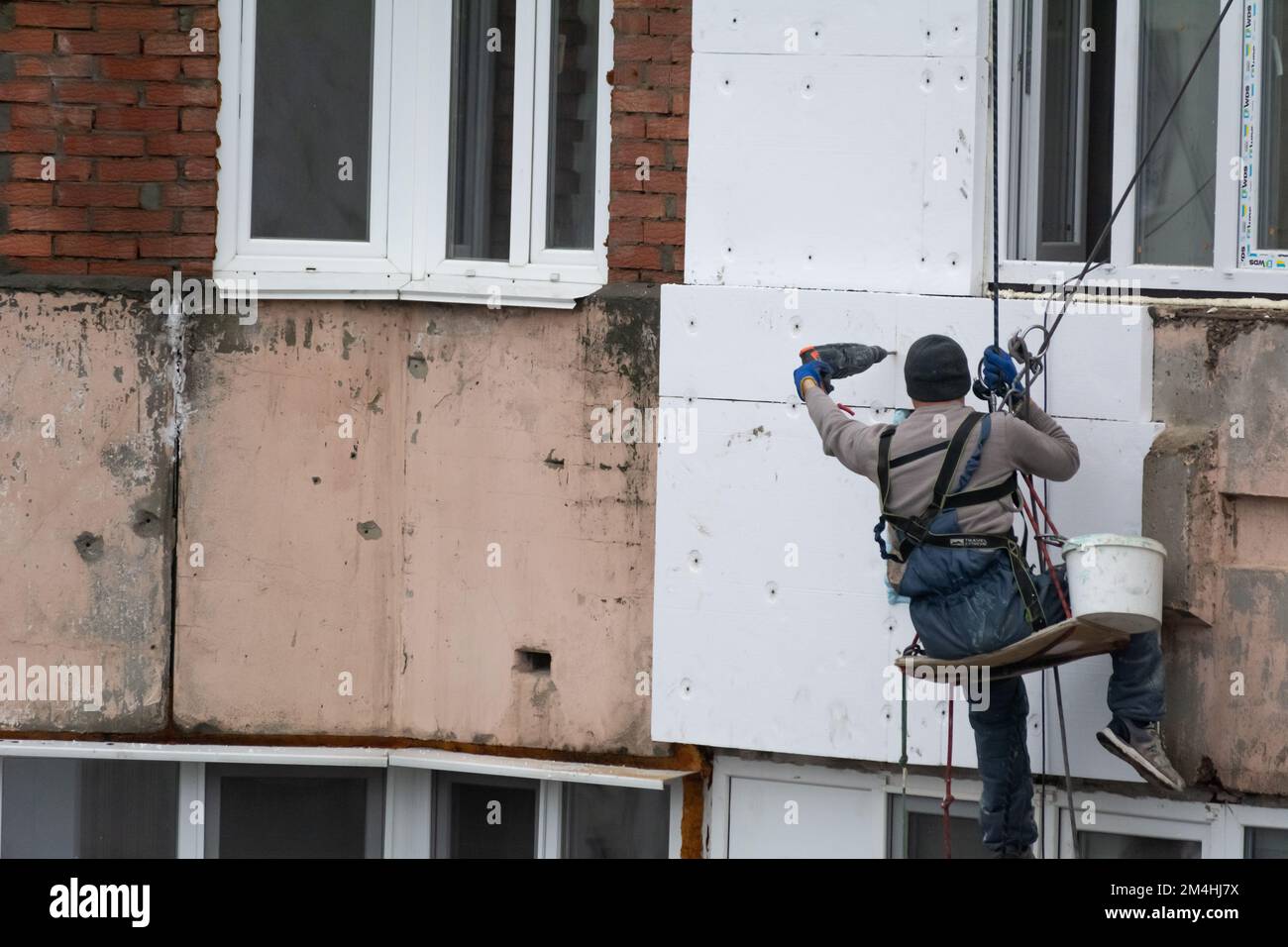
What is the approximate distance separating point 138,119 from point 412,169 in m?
→ 1.09

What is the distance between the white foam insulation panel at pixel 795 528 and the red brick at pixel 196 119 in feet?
6.46

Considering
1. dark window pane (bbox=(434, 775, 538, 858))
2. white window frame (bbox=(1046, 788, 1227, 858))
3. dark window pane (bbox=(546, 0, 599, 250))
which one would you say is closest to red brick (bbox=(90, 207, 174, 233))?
dark window pane (bbox=(546, 0, 599, 250))

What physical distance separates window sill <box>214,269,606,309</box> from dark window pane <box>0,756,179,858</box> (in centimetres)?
200

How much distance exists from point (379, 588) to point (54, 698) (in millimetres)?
1370

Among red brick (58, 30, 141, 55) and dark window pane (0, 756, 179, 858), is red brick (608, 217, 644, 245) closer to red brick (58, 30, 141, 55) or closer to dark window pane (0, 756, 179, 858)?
red brick (58, 30, 141, 55)

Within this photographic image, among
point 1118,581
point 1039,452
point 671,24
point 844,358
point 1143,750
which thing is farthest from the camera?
point 671,24

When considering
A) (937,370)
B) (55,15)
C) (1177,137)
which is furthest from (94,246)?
(1177,137)

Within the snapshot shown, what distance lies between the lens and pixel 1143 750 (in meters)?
5.43

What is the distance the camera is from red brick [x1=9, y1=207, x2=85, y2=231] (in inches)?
254

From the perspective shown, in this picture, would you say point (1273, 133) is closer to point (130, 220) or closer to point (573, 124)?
point (573, 124)

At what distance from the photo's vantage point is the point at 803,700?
6047mm

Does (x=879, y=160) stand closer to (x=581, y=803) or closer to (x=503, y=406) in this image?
(x=503, y=406)

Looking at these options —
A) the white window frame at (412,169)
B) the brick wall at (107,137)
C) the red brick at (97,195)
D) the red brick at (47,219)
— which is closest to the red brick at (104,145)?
the brick wall at (107,137)

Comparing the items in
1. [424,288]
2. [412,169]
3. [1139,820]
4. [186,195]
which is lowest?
[1139,820]
